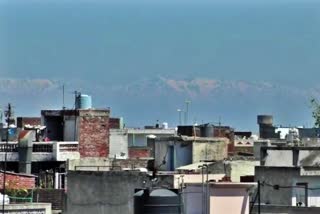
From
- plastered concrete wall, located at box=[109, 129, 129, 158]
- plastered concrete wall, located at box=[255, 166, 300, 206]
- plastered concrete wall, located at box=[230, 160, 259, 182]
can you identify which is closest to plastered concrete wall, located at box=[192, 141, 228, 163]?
plastered concrete wall, located at box=[109, 129, 129, 158]

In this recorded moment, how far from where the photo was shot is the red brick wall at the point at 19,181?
2305 inches

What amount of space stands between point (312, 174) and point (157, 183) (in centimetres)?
585

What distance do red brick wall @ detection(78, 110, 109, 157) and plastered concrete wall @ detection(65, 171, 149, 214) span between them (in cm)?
1923

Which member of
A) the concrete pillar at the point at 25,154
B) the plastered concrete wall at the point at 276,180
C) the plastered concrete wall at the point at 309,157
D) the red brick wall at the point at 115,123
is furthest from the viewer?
the red brick wall at the point at 115,123

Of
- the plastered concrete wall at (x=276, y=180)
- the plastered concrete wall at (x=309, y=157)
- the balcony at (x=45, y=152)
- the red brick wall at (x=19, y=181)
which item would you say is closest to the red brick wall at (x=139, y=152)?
the balcony at (x=45, y=152)

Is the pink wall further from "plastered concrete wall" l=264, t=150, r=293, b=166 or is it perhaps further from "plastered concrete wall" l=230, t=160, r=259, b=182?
"plastered concrete wall" l=230, t=160, r=259, b=182

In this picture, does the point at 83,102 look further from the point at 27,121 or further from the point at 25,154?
the point at 27,121

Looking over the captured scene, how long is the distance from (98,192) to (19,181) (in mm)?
6105

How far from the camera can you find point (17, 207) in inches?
1683

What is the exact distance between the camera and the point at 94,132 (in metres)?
76.1

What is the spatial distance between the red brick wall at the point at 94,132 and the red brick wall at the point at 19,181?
12307 millimetres

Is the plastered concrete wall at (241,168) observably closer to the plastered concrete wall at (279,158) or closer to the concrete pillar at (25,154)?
the plastered concrete wall at (279,158)

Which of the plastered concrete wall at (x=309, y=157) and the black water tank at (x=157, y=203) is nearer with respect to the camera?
the black water tank at (x=157, y=203)

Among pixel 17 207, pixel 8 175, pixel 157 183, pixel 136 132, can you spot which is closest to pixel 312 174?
pixel 157 183
